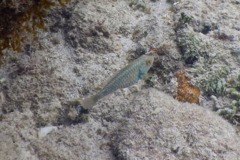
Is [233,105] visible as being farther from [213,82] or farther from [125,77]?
Answer: [125,77]

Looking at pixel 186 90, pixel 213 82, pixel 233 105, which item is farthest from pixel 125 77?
pixel 233 105

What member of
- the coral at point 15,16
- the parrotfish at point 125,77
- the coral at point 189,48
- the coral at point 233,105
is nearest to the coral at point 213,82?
the coral at point 233,105

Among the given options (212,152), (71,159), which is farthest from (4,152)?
(212,152)

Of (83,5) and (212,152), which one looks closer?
(212,152)

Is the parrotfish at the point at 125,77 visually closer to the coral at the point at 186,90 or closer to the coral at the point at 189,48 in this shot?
the coral at the point at 186,90

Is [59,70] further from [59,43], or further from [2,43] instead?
[2,43]

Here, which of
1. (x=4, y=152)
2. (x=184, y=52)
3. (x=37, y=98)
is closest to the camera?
(x=4, y=152)

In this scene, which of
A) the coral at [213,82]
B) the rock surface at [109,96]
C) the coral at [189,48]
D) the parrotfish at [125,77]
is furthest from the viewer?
the coral at [189,48]

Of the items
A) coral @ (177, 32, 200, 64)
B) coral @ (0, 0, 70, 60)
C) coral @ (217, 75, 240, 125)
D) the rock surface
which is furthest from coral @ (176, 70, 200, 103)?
coral @ (0, 0, 70, 60)
